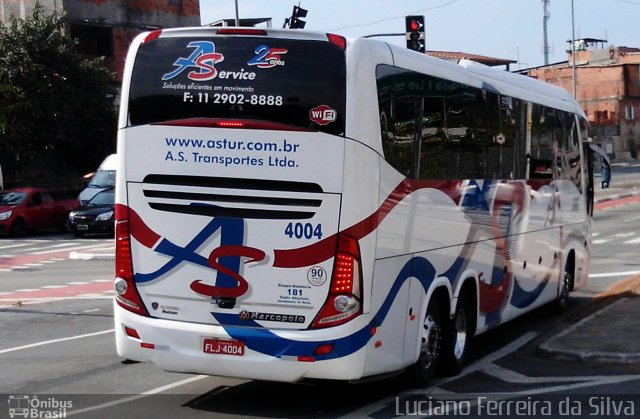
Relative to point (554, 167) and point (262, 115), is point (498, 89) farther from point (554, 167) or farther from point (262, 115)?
point (262, 115)

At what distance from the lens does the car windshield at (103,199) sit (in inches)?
1479

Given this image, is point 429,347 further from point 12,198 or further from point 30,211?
point 12,198

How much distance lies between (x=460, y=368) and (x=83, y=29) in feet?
156

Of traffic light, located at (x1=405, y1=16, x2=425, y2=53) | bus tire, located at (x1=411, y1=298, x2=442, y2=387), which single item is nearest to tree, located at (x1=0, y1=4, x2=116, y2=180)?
traffic light, located at (x1=405, y1=16, x2=425, y2=53)

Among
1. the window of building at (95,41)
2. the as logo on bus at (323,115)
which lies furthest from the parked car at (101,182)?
the as logo on bus at (323,115)

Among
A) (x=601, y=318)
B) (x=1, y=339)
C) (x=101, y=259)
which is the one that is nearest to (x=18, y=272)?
(x=101, y=259)

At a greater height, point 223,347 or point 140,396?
point 223,347

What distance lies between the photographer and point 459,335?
11.5 m

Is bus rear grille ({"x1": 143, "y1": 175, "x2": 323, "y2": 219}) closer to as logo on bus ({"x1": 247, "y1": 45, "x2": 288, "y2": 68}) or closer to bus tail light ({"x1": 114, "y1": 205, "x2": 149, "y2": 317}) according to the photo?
bus tail light ({"x1": 114, "y1": 205, "x2": 149, "y2": 317})

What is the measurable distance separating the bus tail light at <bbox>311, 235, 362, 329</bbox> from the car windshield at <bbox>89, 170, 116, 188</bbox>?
1202 inches

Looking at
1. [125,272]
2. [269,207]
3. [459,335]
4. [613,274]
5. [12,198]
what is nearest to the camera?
[269,207]

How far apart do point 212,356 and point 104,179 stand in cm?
3089

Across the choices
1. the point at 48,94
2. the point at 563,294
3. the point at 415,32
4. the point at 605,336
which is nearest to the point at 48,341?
the point at 605,336

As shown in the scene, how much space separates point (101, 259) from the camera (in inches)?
1131
